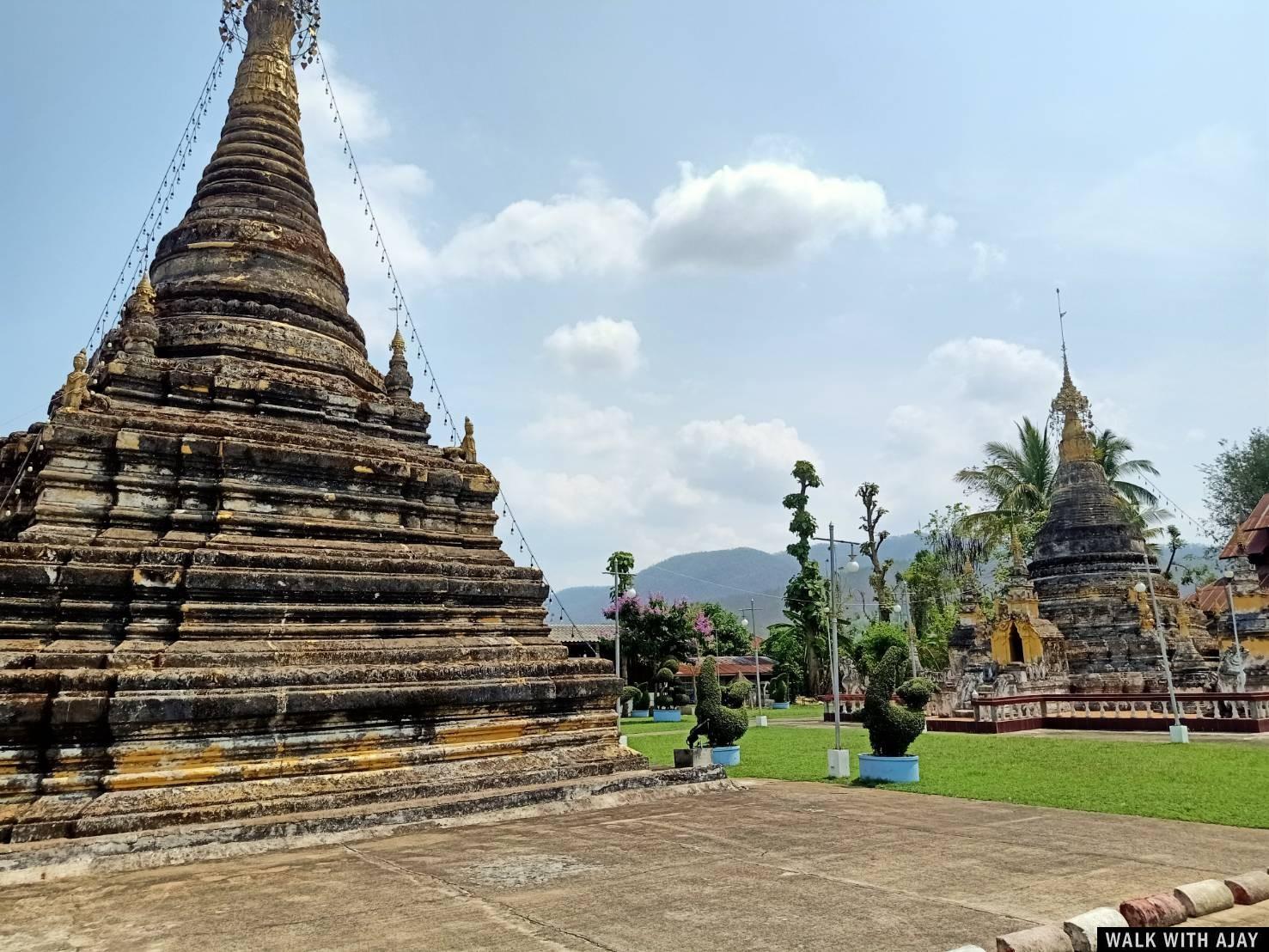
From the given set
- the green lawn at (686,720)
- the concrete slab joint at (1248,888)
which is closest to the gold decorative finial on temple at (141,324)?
the concrete slab joint at (1248,888)

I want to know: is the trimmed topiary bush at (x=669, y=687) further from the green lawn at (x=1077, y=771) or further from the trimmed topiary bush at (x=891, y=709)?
the trimmed topiary bush at (x=891, y=709)

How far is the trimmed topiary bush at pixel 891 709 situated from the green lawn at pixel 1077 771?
0.79 metres

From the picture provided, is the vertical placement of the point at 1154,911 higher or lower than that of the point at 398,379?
lower

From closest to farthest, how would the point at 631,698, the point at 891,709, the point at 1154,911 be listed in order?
1. the point at 1154,911
2. the point at 891,709
3. the point at 631,698

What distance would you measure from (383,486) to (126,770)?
578 cm

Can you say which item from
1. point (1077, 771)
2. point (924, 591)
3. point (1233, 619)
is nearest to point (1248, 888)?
point (1077, 771)

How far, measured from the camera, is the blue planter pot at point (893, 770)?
45.4ft

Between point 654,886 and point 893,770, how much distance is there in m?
7.88

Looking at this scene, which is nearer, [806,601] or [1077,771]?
[1077,771]

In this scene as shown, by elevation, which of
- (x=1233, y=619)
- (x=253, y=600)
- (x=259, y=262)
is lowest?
(x=1233, y=619)

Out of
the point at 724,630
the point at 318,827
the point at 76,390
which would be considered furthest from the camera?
the point at 724,630

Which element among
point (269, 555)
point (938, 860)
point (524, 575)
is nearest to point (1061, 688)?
point (524, 575)

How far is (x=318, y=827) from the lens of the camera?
30.6 ft

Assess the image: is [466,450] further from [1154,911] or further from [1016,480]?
[1016,480]
